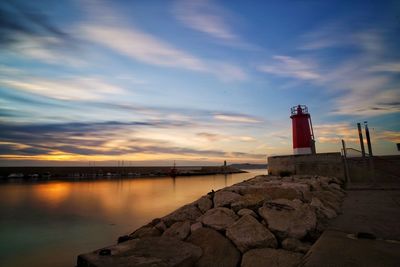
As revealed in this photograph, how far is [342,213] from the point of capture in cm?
479

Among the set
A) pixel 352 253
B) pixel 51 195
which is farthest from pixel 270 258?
pixel 51 195

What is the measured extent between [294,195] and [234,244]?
226 centimetres

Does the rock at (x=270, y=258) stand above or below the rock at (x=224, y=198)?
below

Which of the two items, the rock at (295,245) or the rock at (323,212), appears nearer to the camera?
the rock at (295,245)

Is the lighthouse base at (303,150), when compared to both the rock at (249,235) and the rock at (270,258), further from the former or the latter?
the rock at (270,258)

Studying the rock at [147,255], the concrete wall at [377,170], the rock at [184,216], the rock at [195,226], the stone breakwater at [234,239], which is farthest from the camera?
the concrete wall at [377,170]

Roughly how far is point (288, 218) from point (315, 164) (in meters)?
9.14

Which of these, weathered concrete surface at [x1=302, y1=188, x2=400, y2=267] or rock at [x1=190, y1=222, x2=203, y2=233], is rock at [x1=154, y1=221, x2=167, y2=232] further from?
weathered concrete surface at [x1=302, y1=188, x2=400, y2=267]

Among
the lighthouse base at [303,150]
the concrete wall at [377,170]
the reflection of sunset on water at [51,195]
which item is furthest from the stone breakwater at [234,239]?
the reflection of sunset on water at [51,195]

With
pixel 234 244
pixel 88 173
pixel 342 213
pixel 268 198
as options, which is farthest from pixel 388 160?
pixel 88 173

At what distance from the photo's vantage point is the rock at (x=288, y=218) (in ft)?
12.2

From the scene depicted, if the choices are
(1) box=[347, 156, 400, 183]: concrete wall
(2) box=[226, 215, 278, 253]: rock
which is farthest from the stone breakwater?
(1) box=[347, 156, 400, 183]: concrete wall

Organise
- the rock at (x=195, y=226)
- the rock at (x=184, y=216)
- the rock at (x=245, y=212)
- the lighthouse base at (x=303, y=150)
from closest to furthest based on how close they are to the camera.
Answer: the rock at (x=195, y=226) < the rock at (x=245, y=212) < the rock at (x=184, y=216) < the lighthouse base at (x=303, y=150)

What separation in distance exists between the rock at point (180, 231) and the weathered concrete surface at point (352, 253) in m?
2.27
